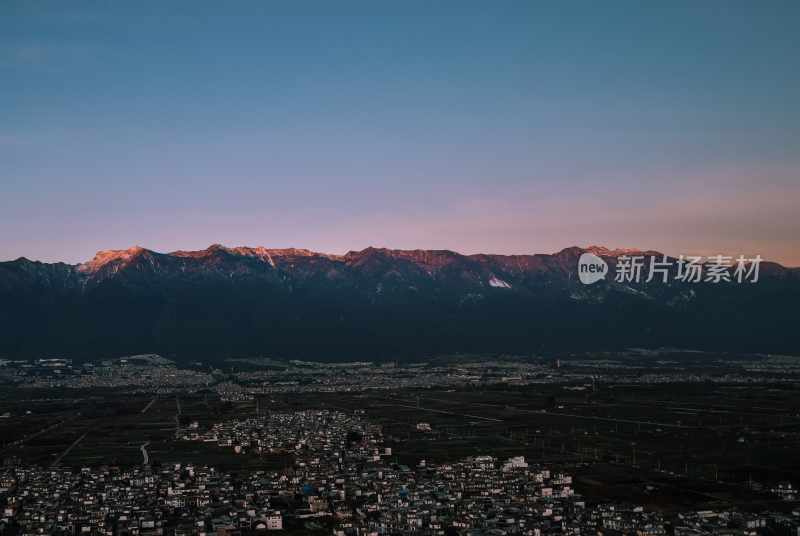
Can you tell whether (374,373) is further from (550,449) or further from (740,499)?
(740,499)

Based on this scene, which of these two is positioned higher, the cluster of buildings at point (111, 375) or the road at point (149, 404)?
the road at point (149, 404)

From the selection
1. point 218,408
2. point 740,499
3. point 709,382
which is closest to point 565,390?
point 709,382

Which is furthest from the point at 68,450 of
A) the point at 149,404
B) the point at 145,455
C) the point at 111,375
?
the point at 111,375

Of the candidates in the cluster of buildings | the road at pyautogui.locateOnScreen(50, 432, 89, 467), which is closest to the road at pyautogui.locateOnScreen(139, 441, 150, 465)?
the road at pyautogui.locateOnScreen(50, 432, 89, 467)

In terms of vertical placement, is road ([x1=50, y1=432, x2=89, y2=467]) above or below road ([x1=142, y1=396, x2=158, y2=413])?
above

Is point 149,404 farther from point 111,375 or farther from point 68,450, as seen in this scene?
point 111,375

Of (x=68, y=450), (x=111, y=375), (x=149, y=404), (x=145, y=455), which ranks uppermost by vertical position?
(x=145, y=455)

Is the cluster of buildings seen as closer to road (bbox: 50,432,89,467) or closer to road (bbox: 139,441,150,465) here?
road (bbox: 50,432,89,467)

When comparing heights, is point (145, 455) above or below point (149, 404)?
above

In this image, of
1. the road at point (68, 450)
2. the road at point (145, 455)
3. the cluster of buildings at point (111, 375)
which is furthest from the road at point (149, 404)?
the road at point (145, 455)

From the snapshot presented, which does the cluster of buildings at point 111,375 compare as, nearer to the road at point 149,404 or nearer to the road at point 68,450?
the road at point 149,404

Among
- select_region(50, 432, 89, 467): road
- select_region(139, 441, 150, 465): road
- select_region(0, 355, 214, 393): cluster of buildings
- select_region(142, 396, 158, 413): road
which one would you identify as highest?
select_region(139, 441, 150, 465): road
